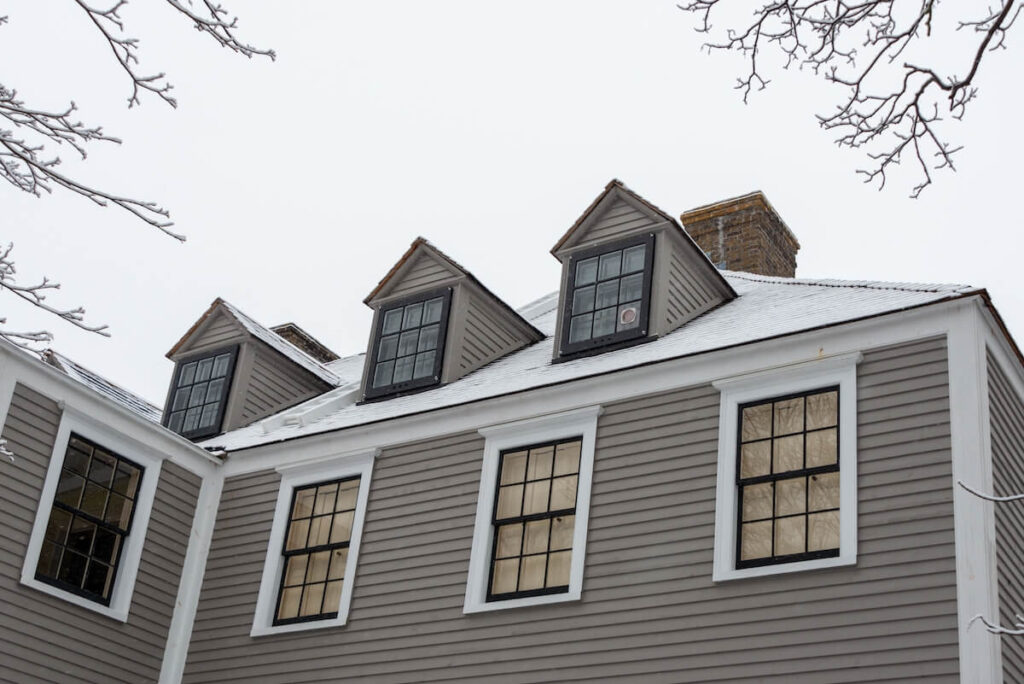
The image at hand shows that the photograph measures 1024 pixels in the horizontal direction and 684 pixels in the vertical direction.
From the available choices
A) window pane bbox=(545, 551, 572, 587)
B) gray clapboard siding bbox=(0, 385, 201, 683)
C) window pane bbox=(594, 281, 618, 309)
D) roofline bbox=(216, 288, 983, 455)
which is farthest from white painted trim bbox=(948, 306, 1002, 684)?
gray clapboard siding bbox=(0, 385, 201, 683)

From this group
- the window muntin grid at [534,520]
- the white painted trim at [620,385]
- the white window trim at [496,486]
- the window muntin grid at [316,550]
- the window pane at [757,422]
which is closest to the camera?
the white painted trim at [620,385]

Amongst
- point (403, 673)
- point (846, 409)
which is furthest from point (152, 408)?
point (846, 409)

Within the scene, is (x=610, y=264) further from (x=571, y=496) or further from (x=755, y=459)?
(x=755, y=459)

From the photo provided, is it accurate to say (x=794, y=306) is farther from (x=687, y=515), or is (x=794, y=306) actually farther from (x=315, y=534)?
(x=315, y=534)

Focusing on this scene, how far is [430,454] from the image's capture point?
45.3 feet

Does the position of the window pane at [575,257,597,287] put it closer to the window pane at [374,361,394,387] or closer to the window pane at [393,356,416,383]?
the window pane at [393,356,416,383]

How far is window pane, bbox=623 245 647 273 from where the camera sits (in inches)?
562

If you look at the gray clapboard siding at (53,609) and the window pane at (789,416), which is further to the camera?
the gray clapboard siding at (53,609)

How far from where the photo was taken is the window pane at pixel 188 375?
17.9 metres

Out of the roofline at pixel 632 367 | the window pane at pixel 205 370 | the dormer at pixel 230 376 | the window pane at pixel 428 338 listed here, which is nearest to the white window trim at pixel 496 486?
the roofline at pixel 632 367

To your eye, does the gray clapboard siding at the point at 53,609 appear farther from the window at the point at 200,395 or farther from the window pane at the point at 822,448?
the window pane at the point at 822,448

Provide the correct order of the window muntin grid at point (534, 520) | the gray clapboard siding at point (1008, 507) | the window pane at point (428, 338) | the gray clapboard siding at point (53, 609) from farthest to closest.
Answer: the window pane at point (428, 338) → the gray clapboard siding at point (53, 609) → the window muntin grid at point (534, 520) → the gray clapboard siding at point (1008, 507)

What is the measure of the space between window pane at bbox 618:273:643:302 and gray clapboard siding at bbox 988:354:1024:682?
166 inches

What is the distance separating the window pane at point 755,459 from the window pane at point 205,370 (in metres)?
8.86
